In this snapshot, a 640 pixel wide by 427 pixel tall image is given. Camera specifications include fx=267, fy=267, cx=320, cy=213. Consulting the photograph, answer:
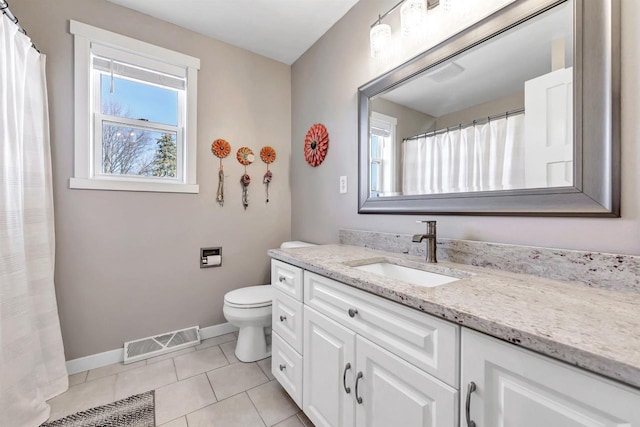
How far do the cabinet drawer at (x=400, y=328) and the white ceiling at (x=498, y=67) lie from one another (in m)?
0.97

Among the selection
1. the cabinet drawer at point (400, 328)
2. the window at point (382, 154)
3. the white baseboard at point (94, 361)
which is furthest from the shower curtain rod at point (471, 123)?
the white baseboard at point (94, 361)

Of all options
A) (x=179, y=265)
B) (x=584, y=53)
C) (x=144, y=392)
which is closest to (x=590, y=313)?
(x=584, y=53)

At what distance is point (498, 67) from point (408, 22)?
20.9 inches

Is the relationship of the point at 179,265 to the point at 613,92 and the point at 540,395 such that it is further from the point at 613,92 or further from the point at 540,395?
the point at 613,92

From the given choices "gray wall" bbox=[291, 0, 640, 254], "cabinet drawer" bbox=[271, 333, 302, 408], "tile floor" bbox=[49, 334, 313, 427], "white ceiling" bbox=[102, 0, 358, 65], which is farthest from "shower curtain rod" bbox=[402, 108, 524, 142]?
"tile floor" bbox=[49, 334, 313, 427]

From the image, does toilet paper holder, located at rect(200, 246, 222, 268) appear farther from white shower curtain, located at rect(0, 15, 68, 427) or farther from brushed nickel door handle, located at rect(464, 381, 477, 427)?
brushed nickel door handle, located at rect(464, 381, 477, 427)

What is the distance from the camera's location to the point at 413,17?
4.42ft

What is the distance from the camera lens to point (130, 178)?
1.94m

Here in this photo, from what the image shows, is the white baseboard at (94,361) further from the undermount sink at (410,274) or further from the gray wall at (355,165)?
the undermount sink at (410,274)

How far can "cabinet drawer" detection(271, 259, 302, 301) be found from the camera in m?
1.31

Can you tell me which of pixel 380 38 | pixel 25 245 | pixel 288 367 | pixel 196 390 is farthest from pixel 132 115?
pixel 288 367

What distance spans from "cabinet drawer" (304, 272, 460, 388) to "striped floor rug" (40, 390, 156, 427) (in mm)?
1128

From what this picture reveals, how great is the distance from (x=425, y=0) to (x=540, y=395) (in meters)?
1.64

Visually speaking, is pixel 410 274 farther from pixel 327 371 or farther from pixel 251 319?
pixel 251 319
